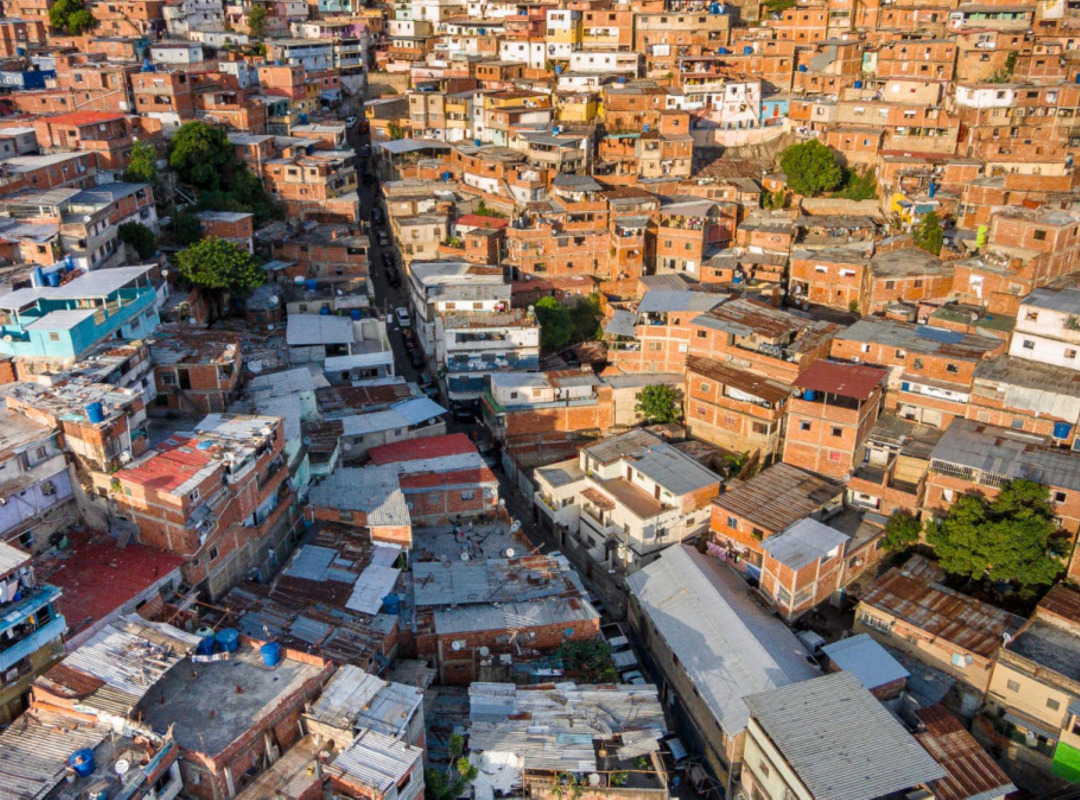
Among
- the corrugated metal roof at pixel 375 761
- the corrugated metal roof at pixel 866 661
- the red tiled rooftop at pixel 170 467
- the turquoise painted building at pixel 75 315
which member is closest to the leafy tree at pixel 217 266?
the turquoise painted building at pixel 75 315

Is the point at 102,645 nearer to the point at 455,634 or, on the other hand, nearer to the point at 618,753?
the point at 455,634

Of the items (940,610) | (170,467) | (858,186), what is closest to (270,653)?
(170,467)

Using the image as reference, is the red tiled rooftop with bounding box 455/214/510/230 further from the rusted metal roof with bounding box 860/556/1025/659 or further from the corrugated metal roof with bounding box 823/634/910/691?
the corrugated metal roof with bounding box 823/634/910/691

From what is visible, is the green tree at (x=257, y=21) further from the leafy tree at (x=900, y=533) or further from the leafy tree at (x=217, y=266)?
the leafy tree at (x=900, y=533)

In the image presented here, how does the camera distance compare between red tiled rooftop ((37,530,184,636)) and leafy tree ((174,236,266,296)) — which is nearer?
red tiled rooftop ((37,530,184,636))

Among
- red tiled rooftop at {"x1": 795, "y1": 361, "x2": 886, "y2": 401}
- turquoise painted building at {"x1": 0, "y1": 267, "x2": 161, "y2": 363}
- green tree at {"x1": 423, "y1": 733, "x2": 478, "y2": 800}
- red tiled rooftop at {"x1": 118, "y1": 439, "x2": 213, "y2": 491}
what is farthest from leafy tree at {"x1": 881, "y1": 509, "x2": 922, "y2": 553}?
turquoise painted building at {"x1": 0, "y1": 267, "x2": 161, "y2": 363}
